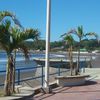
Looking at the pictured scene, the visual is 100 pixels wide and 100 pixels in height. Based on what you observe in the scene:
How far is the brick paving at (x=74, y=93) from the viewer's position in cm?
1416

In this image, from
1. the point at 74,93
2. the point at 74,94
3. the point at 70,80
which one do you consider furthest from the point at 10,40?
the point at 70,80

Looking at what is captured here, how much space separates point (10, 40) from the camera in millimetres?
13578

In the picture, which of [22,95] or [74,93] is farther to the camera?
[74,93]

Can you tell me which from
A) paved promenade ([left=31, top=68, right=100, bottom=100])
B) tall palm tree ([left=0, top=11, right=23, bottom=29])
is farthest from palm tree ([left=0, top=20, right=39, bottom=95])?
paved promenade ([left=31, top=68, right=100, bottom=100])

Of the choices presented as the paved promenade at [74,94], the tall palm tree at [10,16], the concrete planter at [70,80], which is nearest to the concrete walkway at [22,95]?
the paved promenade at [74,94]

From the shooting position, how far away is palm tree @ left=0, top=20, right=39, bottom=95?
13539 mm

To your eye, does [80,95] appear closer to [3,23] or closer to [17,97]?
[17,97]

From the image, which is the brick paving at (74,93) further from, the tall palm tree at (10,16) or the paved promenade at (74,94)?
the tall palm tree at (10,16)

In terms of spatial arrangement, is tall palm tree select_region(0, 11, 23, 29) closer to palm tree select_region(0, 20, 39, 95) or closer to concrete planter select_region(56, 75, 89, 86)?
palm tree select_region(0, 20, 39, 95)

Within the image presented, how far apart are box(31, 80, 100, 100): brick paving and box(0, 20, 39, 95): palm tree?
1134mm

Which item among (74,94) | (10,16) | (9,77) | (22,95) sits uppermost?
(10,16)

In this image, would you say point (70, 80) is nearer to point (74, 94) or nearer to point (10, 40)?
point (74, 94)

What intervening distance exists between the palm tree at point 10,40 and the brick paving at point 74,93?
1134 millimetres

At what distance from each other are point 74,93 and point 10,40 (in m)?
3.71
